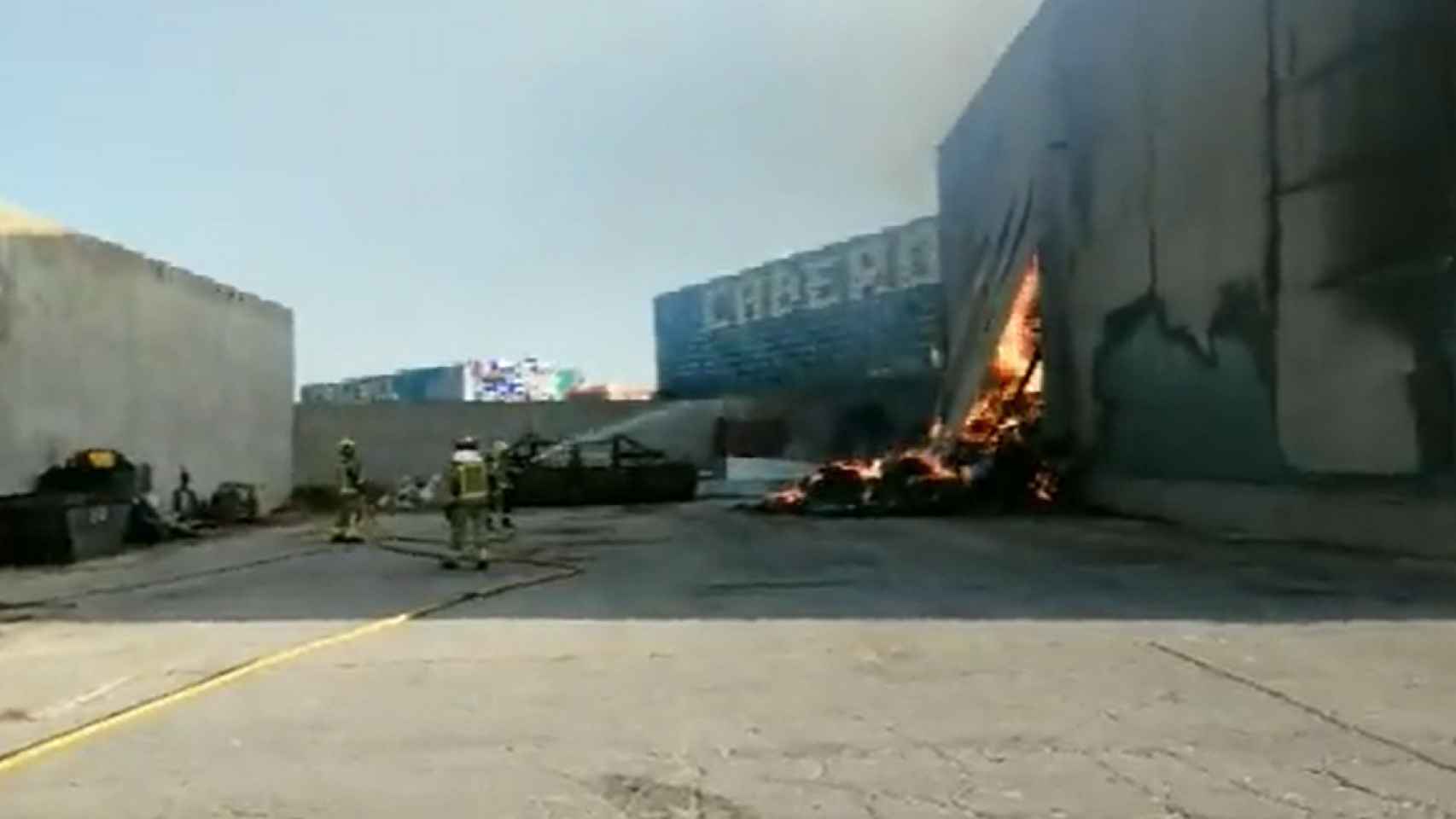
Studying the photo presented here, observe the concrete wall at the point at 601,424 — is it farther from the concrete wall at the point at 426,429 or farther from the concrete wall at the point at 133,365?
the concrete wall at the point at 133,365

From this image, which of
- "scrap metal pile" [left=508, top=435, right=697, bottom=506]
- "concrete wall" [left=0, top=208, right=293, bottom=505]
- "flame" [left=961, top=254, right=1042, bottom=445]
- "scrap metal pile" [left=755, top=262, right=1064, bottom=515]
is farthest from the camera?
"scrap metal pile" [left=508, top=435, right=697, bottom=506]

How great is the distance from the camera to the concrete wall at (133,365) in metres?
23.9

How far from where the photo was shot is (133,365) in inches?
1126

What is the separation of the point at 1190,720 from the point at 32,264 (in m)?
21.7

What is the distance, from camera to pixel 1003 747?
6699 mm

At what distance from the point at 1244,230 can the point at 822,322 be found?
31.3 m

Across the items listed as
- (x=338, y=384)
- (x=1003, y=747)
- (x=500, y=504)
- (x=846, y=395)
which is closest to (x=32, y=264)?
(x=500, y=504)

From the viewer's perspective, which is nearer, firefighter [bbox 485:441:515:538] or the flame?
firefighter [bbox 485:441:515:538]

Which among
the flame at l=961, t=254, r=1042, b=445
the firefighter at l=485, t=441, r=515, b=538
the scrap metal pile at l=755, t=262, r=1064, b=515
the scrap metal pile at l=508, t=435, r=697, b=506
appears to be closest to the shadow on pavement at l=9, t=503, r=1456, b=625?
the firefighter at l=485, t=441, r=515, b=538

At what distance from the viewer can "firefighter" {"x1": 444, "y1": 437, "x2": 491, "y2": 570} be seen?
17.2m

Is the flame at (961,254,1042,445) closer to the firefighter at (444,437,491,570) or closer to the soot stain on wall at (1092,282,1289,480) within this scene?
the soot stain on wall at (1092,282,1289,480)

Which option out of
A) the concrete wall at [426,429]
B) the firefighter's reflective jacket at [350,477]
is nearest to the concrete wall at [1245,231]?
the firefighter's reflective jacket at [350,477]

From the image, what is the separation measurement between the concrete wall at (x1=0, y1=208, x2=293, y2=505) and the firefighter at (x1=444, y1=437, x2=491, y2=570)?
29.1 ft

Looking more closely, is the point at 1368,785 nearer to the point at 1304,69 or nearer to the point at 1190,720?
the point at 1190,720
